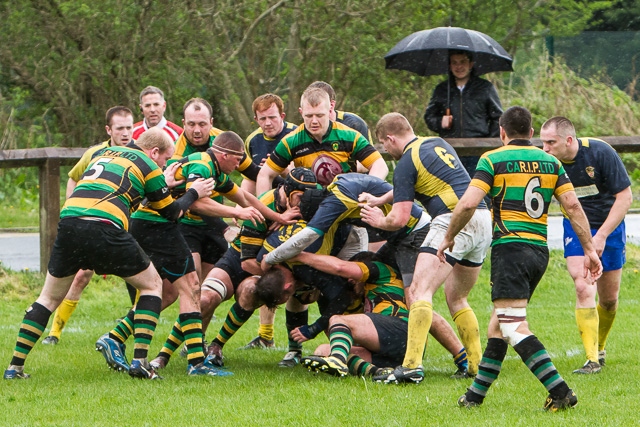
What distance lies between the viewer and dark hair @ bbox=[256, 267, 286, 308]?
7.68 metres

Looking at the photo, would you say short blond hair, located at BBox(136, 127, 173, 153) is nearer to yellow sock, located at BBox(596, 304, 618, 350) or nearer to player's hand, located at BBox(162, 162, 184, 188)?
player's hand, located at BBox(162, 162, 184, 188)

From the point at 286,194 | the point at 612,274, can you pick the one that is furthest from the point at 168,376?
the point at 612,274

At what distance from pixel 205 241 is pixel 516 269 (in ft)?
11.8

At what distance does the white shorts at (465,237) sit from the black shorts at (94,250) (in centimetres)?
202

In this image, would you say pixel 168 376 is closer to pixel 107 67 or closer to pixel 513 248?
pixel 513 248

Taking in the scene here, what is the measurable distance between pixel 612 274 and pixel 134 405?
3777mm

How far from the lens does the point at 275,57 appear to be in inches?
642

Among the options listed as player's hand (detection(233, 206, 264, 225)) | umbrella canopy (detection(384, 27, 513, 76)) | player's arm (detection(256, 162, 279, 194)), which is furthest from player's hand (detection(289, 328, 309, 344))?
umbrella canopy (detection(384, 27, 513, 76))

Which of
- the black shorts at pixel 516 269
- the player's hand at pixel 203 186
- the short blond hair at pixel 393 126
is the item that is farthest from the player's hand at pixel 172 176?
the black shorts at pixel 516 269

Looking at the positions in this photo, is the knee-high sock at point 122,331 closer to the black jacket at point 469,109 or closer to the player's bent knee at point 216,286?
the player's bent knee at point 216,286

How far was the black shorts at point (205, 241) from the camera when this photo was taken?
8883 millimetres

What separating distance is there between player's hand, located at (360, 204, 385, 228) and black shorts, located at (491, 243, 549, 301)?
1210 mm

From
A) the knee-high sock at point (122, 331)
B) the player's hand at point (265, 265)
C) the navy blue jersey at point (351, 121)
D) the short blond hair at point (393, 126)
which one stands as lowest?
the knee-high sock at point (122, 331)

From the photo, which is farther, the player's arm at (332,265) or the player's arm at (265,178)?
the player's arm at (265,178)
